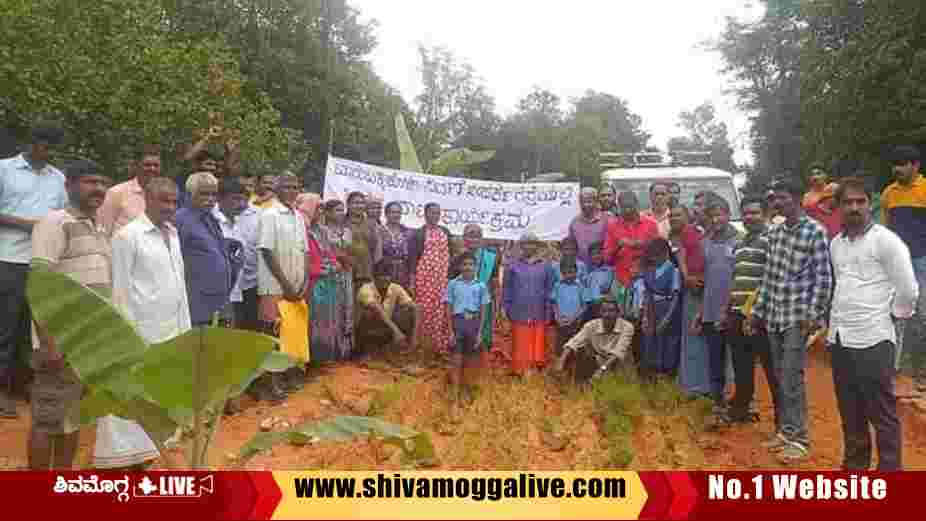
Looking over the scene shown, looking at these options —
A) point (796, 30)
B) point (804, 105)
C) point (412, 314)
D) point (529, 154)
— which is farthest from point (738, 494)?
point (529, 154)

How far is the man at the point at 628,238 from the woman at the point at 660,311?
4.6 inches

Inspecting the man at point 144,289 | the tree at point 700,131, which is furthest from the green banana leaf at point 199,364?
the tree at point 700,131

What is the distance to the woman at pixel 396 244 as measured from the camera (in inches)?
287

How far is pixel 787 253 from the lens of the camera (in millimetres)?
5191

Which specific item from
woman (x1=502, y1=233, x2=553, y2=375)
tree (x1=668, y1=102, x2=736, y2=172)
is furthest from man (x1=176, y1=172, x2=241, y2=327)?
tree (x1=668, y1=102, x2=736, y2=172)

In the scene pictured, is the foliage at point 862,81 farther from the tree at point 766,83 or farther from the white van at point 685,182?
the tree at point 766,83

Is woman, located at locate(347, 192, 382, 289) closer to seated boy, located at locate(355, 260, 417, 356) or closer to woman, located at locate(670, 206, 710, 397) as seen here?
seated boy, located at locate(355, 260, 417, 356)

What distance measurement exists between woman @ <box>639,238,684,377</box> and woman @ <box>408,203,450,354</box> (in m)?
1.71

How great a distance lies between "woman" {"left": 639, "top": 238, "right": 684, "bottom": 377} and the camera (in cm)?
660

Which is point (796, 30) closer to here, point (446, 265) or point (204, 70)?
point (204, 70)

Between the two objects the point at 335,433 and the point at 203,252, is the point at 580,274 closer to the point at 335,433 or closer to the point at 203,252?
the point at 203,252

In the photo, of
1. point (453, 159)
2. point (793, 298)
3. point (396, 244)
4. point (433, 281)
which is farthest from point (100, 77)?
point (793, 298)

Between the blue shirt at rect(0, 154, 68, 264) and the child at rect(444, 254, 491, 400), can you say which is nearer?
the blue shirt at rect(0, 154, 68, 264)

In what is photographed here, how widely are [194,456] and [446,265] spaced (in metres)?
4.10
